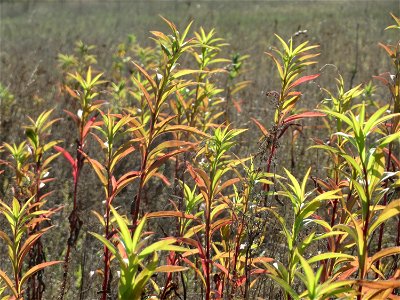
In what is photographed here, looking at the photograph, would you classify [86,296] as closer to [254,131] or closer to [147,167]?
[147,167]

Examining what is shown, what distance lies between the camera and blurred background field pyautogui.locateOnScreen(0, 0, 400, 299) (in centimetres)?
476

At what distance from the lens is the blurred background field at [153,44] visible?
476cm

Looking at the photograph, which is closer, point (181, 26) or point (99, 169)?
point (99, 169)

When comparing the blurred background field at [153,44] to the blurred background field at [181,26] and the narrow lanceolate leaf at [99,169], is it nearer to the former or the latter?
the blurred background field at [181,26]

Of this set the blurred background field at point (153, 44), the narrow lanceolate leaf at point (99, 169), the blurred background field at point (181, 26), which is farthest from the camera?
the blurred background field at point (181, 26)

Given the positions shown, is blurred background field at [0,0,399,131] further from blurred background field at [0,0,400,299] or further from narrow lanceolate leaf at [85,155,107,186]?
narrow lanceolate leaf at [85,155,107,186]

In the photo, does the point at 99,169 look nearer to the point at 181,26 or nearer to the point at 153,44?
the point at 153,44

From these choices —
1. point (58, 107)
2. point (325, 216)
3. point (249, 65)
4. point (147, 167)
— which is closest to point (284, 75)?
point (147, 167)

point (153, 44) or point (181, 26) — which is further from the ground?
point (181, 26)

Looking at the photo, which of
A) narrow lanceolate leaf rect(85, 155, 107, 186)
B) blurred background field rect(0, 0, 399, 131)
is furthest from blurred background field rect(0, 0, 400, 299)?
narrow lanceolate leaf rect(85, 155, 107, 186)

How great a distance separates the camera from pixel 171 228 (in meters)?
3.84

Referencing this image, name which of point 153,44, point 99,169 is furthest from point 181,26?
point 99,169

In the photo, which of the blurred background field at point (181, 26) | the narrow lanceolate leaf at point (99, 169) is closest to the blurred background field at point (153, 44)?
the blurred background field at point (181, 26)

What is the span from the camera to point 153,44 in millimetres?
10008
